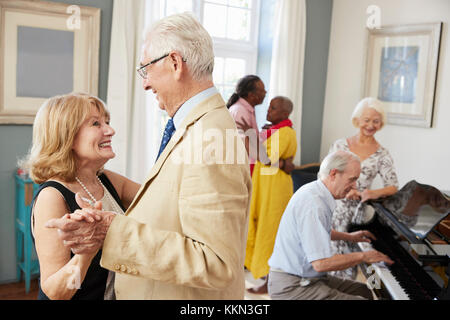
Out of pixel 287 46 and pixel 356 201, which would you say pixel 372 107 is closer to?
pixel 356 201

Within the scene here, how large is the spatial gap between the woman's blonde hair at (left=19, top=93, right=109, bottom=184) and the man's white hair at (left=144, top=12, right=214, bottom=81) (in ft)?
1.58

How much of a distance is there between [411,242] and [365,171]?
1.15 m

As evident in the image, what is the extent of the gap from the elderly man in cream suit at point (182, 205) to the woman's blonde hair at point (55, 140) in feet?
1.44

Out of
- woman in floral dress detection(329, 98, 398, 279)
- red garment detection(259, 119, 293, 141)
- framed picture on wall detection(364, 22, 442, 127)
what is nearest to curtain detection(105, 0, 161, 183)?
red garment detection(259, 119, 293, 141)

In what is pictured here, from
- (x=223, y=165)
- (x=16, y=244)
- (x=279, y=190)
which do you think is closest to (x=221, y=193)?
(x=223, y=165)

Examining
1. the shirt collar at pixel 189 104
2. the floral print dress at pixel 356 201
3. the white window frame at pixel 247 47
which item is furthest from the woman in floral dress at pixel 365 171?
the shirt collar at pixel 189 104

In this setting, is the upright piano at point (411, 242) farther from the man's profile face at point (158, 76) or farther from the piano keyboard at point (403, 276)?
the man's profile face at point (158, 76)

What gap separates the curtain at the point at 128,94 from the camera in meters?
3.51

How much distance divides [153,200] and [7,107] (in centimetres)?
265

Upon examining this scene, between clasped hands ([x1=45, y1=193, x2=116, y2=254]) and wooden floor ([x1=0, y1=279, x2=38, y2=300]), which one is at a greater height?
clasped hands ([x1=45, y1=193, x2=116, y2=254])

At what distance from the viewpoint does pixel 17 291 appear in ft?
10.8

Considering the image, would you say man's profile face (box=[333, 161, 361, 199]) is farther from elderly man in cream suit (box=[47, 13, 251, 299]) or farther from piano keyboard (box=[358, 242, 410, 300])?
elderly man in cream suit (box=[47, 13, 251, 299])

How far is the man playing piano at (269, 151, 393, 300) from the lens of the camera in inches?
83.8

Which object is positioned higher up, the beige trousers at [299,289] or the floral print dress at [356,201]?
the floral print dress at [356,201]
